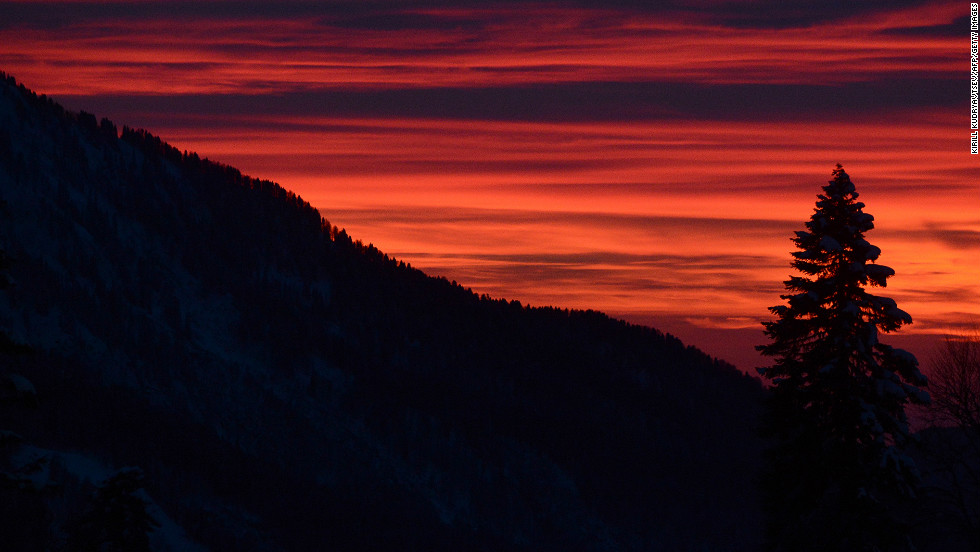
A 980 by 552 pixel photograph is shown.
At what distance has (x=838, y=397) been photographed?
32.9 metres

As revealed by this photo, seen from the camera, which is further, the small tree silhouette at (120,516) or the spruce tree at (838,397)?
the small tree silhouette at (120,516)

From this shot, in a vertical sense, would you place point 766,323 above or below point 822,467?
above

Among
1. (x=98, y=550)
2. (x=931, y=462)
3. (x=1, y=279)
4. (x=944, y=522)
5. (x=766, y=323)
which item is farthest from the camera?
(x=98, y=550)

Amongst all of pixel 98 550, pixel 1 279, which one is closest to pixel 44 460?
pixel 1 279

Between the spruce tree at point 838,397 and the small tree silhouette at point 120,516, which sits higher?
the spruce tree at point 838,397

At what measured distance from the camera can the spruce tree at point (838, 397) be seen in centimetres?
3212

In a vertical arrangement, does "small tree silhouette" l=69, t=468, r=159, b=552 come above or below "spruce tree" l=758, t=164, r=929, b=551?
below

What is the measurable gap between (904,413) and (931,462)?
125 centimetres

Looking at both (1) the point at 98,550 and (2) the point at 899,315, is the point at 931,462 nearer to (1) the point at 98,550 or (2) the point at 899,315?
(2) the point at 899,315

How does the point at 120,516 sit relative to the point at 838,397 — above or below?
below

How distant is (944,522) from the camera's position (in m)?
30.0

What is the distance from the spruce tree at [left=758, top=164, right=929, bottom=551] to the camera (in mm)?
32125

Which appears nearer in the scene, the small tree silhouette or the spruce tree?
the spruce tree

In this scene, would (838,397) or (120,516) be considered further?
(120,516)
